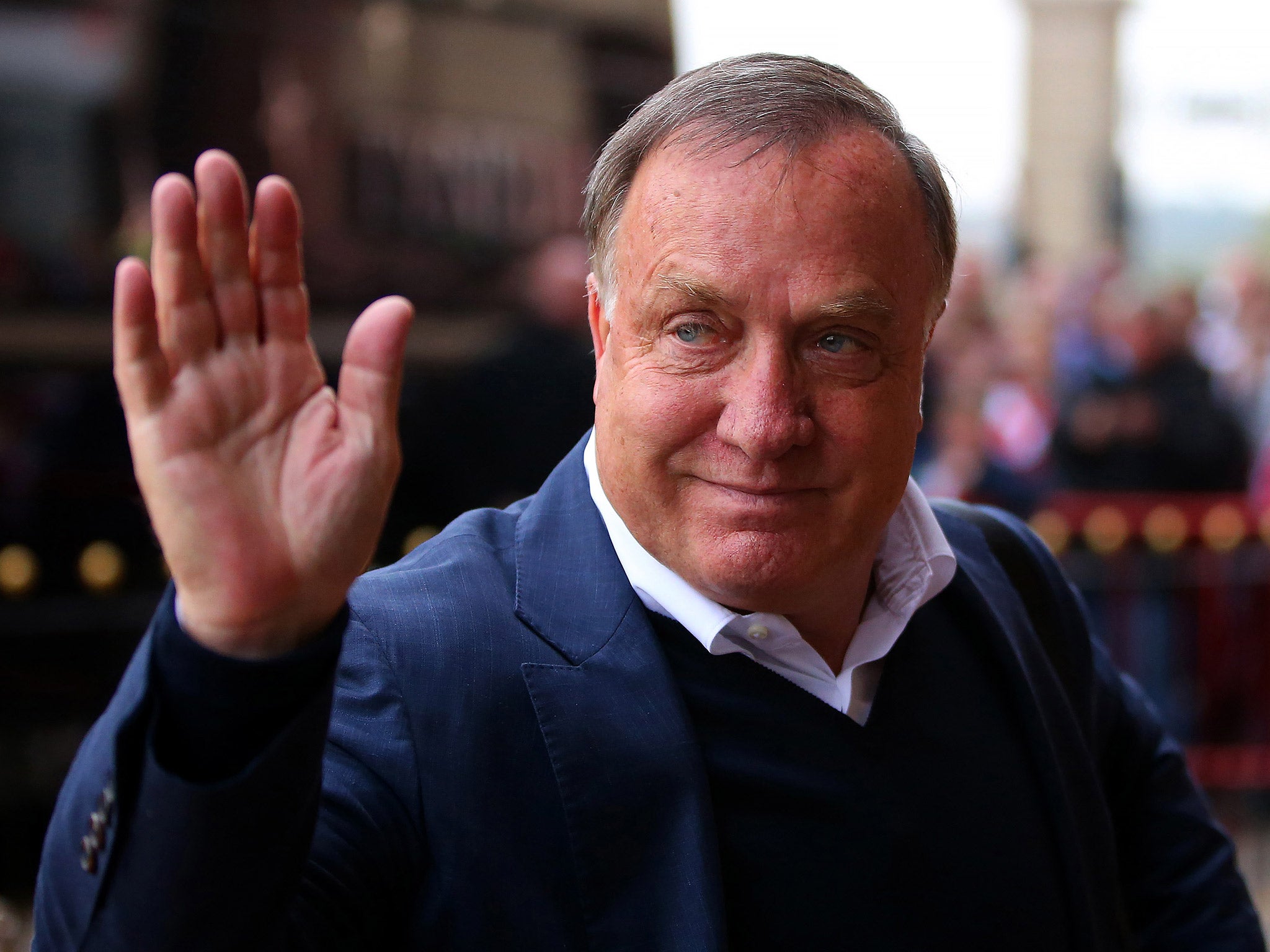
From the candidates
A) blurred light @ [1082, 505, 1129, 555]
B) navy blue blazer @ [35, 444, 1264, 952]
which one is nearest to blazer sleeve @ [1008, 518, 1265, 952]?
navy blue blazer @ [35, 444, 1264, 952]

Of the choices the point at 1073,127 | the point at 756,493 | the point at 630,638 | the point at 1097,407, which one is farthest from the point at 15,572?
the point at 1073,127

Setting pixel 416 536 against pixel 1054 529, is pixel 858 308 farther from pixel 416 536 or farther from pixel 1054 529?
pixel 1054 529

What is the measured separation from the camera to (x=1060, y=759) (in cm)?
→ 205

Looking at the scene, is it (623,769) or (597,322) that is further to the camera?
(597,322)

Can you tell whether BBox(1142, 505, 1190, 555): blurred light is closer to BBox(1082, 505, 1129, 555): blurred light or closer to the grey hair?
BBox(1082, 505, 1129, 555): blurred light

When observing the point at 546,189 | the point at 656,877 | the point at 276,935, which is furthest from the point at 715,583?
the point at 546,189

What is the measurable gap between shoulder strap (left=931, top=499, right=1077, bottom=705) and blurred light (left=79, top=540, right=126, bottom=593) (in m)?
3.14

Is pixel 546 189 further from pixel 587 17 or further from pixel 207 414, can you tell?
pixel 207 414

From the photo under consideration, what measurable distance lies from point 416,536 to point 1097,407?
3598mm

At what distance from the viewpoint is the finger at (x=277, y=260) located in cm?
136

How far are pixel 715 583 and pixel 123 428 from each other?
346 cm

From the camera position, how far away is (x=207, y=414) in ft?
4.32

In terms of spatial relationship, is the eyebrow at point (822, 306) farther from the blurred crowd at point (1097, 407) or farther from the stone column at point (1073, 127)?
the stone column at point (1073, 127)

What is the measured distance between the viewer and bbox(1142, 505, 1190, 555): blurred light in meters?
5.79
